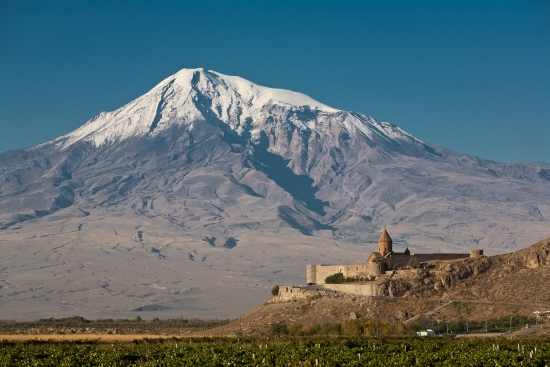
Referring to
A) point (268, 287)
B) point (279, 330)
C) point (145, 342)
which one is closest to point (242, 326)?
point (279, 330)

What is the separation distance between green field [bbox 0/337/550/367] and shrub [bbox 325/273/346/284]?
2451 centimetres

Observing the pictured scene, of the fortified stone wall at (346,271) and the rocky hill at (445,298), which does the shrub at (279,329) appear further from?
the fortified stone wall at (346,271)

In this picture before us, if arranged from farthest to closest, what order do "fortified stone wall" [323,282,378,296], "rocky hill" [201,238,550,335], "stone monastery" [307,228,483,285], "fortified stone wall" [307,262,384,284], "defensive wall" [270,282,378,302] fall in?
1. "stone monastery" [307,228,483,285]
2. "fortified stone wall" [307,262,384,284]
3. "defensive wall" [270,282,378,302]
4. "fortified stone wall" [323,282,378,296]
5. "rocky hill" [201,238,550,335]

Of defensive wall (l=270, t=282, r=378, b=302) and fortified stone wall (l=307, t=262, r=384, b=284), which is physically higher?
fortified stone wall (l=307, t=262, r=384, b=284)

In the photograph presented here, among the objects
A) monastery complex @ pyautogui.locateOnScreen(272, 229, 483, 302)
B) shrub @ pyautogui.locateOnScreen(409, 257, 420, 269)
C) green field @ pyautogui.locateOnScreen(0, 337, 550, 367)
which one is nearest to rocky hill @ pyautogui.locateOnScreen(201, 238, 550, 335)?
monastery complex @ pyautogui.locateOnScreen(272, 229, 483, 302)

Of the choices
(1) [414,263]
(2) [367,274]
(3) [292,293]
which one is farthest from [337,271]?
(1) [414,263]

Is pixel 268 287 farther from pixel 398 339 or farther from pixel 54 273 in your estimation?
pixel 398 339

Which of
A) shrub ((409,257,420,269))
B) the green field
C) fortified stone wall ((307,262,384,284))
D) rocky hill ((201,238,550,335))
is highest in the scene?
shrub ((409,257,420,269))

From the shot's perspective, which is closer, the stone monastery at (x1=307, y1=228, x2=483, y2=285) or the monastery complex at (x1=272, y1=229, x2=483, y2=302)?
the monastery complex at (x1=272, y1=229, x2=483, y2=302)

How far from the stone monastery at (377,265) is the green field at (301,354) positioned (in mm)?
22821

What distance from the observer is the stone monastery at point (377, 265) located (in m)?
67.4

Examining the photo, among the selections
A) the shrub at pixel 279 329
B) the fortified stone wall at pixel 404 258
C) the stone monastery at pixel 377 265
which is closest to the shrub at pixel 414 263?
the stone monastery at pixel 377 265

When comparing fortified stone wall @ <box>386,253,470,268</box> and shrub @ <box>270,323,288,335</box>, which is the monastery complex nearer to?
fortified stone wall @ <box>386,253,470,268</box>

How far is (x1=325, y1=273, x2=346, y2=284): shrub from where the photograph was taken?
69.3m
